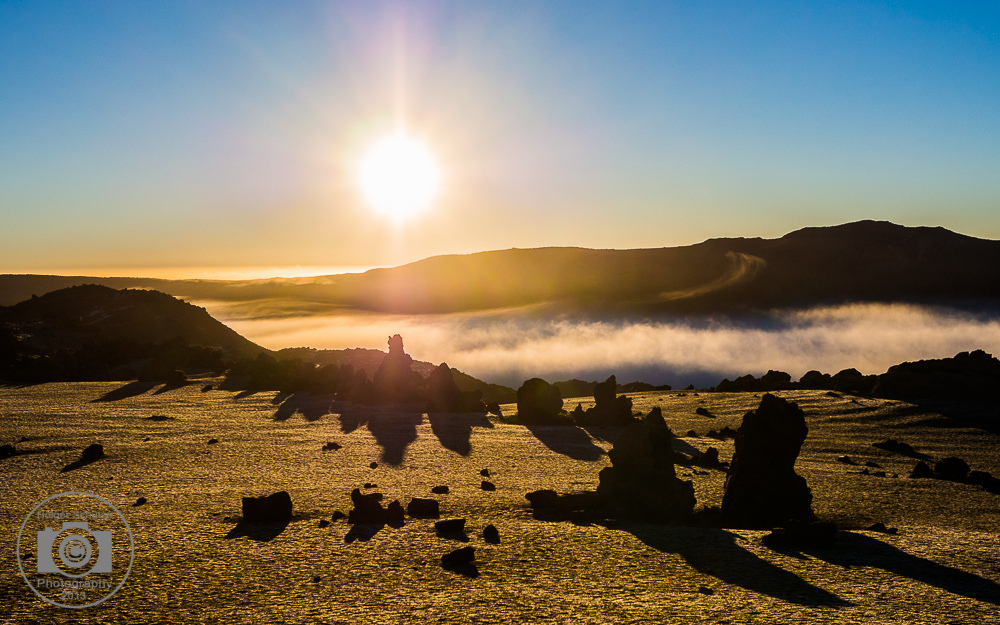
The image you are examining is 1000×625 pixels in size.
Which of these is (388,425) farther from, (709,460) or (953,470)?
(953,470)

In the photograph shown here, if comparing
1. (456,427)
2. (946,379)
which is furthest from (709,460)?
(946,379)

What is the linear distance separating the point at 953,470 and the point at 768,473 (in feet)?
25.6

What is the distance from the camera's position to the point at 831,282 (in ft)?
409

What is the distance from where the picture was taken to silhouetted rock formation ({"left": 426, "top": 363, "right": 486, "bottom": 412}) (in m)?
29.6

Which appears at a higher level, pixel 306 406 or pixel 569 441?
pixel 306 406

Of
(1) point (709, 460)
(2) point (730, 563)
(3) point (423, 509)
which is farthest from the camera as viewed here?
(1) point (709, 460)

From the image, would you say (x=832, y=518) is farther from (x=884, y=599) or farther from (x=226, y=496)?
(x=226, y=496)

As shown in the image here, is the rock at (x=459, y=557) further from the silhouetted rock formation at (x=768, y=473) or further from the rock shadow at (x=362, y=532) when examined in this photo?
the silhouetted rock formation at (x=768, y=473)

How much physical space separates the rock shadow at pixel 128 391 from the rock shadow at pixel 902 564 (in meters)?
27.7

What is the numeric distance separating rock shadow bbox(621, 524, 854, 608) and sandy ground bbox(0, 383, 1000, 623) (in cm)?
5

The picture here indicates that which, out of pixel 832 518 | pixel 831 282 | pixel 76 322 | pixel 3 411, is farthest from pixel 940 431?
pixel 831 282

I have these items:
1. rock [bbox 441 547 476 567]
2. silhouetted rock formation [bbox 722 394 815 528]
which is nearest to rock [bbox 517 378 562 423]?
silhouetted rock formation [bbox 722 394 815 528]

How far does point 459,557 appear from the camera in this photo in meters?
10.6

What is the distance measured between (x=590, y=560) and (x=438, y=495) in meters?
5.08
